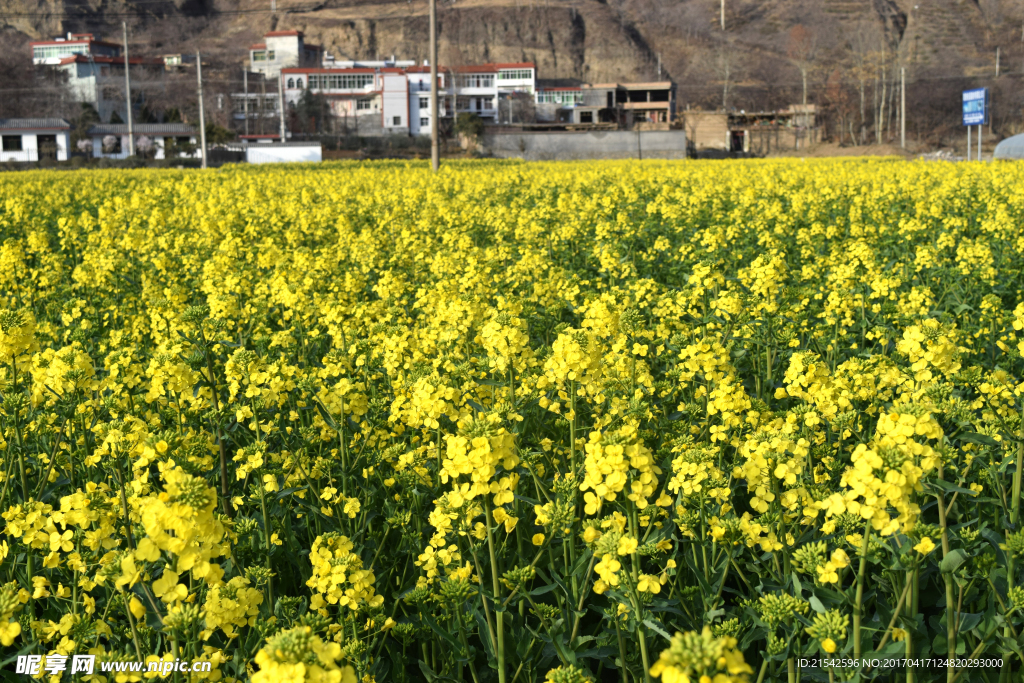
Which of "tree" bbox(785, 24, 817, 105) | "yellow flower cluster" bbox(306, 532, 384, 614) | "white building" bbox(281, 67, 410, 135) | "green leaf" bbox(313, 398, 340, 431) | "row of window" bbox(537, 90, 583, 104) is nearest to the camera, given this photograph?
"yellow flower cluster" bbox(306, 532, 384, 614)

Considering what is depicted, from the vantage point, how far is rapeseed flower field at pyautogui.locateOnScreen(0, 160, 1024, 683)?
7.76ft

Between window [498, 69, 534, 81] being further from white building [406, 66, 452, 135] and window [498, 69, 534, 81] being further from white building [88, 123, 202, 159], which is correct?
white building [88, 123, 202, 159]

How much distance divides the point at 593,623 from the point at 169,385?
2154 mm

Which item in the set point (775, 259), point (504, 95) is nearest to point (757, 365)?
point (775, 259)

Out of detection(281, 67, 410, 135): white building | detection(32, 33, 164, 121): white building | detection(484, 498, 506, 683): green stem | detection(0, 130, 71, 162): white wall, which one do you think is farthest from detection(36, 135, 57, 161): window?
detection(484, 498, 506, 683): green stem

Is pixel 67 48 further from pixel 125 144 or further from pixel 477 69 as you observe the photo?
pixel 125 144

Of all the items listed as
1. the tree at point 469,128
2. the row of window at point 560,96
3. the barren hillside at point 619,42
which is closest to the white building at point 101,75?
the barren hillside at point 619,42

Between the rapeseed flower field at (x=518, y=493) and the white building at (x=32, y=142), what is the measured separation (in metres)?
69.4

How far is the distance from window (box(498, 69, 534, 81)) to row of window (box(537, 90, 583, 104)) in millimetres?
3612

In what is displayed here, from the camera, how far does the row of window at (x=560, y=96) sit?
→ 111 metres

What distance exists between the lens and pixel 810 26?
19650cm

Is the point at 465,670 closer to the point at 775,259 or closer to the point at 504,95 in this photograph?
the point at 775,259

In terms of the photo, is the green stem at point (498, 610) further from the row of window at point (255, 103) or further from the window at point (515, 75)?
the row of window at point (255, 103)

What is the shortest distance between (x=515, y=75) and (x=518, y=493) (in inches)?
4646
